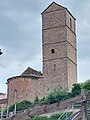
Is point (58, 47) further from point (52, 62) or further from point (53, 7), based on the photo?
point (53, 7)

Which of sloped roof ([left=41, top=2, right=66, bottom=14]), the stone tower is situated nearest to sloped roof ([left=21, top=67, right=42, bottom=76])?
the stone tower

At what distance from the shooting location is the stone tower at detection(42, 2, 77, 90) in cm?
5262

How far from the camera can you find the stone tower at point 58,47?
52.6 m

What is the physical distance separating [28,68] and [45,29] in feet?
19.8

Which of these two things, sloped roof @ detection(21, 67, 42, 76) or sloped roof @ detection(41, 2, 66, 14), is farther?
sloped roof @ detection(41, 2, 66, 14)

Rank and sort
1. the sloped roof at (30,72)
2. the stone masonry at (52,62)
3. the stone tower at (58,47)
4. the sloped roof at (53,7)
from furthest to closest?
the sloped roof at (53,7)
the sloped roof at (30,72)
the stone tower at (58,47)
the stone masonry at (52,62)

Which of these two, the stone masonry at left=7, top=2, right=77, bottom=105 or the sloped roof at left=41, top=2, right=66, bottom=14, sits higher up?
the sloped roof at left=41, top=2, right=66, bottom=14

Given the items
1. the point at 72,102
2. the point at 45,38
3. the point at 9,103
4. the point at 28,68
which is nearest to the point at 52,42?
the point at 45,38

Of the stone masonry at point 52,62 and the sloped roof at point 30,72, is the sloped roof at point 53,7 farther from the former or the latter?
the sloped roof at point 30,72

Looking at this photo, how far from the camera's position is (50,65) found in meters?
54.0

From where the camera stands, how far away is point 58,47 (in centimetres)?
5428

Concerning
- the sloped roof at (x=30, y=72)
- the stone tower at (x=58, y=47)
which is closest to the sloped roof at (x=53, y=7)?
the stone tower at (x=58, y=47)

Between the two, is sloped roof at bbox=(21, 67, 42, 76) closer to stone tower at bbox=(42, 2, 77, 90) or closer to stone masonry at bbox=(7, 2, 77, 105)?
stone masonry at bbox=(7, 2, 77, 105)

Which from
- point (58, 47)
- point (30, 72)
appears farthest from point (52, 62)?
point (30, 72)
